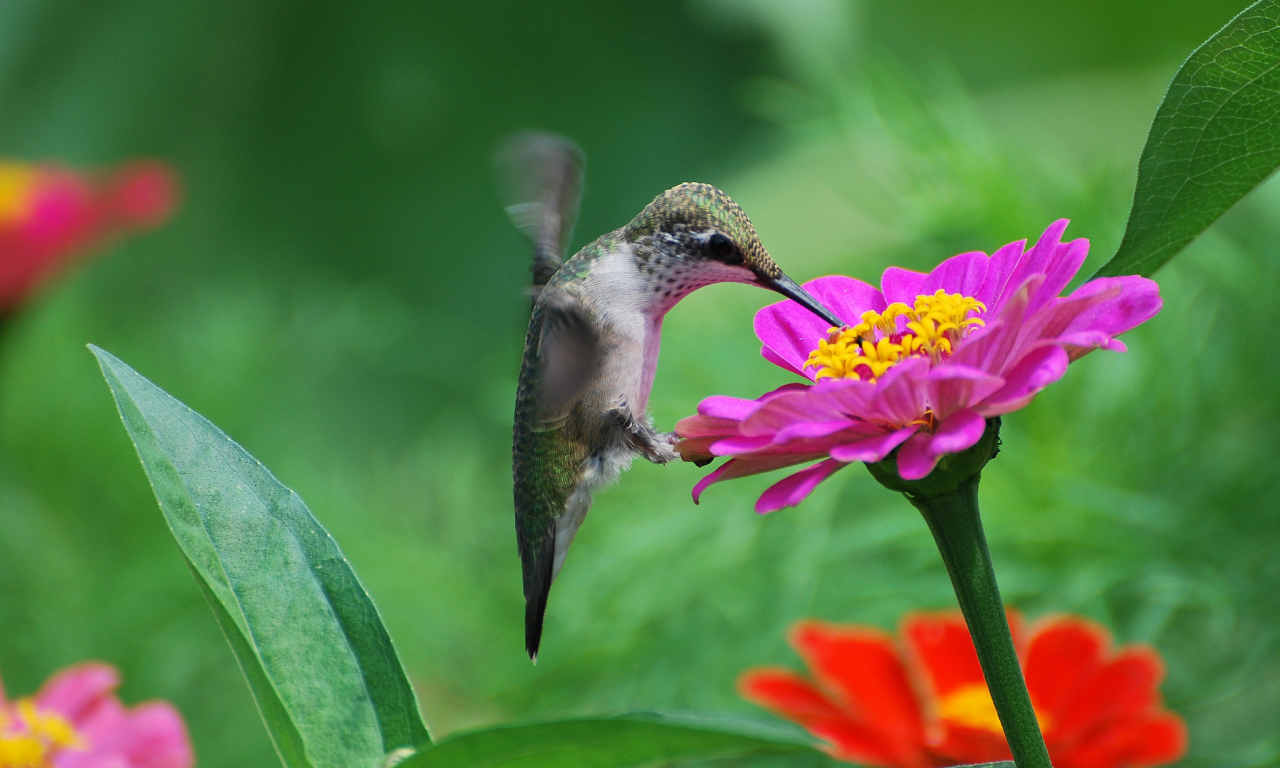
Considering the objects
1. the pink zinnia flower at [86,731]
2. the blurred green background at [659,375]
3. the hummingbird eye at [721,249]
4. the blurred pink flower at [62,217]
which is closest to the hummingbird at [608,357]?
the hummingbird eye at [721,249]

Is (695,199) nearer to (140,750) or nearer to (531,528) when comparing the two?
(531,528)

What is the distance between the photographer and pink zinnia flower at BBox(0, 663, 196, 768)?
0.93 ft

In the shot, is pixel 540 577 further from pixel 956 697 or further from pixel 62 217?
pixel 62 217

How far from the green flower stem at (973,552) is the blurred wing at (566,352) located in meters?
0.07

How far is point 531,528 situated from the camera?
0.32 metres

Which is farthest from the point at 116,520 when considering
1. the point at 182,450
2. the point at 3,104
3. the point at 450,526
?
the point at 3,104

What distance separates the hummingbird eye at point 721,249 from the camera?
11.1 inches

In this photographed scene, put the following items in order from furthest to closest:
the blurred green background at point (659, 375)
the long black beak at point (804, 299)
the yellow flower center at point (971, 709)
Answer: the blurred green background at point (659, 375) → the yellow flower center at point (971, 709) → the long black beak at point (804, 299)

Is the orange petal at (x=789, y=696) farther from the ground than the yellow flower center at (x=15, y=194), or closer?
closer

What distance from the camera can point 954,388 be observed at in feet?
0.63

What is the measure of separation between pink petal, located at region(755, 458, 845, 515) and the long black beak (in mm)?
57

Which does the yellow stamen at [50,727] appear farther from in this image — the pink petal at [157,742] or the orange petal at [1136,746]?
the orange petal at [1136,746]

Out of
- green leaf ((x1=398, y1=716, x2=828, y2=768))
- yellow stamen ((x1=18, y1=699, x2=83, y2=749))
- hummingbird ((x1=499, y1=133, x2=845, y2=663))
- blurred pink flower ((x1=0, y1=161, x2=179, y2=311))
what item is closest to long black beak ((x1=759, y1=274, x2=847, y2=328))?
hummingbird ((x1=499, y1=133, x2=845, y2=663))

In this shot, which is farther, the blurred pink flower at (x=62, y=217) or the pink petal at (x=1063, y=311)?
the blurred pink flower at (x=62, y=217)
